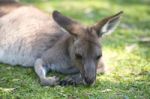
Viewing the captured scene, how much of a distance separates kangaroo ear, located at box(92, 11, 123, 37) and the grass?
0.64 meters

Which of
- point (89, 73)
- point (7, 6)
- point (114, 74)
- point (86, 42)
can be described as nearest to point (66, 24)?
point (86, 42)

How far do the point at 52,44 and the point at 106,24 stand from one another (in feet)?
3.04

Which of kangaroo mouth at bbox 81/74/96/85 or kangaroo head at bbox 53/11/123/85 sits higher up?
kangaroo head at bbox 53/11/123/85

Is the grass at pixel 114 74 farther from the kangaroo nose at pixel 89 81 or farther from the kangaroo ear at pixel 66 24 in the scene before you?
the kangaroo ear at pixel 66 24

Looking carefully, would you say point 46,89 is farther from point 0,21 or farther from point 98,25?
point 0,21

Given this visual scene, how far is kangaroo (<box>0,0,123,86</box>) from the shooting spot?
18.4 ft

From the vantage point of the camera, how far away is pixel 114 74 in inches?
250

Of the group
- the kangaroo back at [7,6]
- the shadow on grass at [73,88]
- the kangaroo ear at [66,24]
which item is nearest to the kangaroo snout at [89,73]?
the shadow on grass at [73,88]

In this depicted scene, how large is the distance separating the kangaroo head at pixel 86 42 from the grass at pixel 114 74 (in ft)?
0.79

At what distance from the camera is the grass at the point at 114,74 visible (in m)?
5.34


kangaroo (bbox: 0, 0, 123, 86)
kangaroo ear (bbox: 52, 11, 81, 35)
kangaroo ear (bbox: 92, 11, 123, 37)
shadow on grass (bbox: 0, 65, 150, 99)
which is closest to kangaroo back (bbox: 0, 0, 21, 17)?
kangaroo (bbox: 0, 0, 123, 86)

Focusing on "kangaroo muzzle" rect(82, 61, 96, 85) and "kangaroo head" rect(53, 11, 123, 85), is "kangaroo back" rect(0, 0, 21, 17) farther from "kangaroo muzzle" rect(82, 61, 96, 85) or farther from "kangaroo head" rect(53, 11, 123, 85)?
"kangaroo muzzle" rect(82, 61, 96, 85)

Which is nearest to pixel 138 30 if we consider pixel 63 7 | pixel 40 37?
pixel 63 7

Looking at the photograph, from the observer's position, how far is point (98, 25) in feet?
19.2
